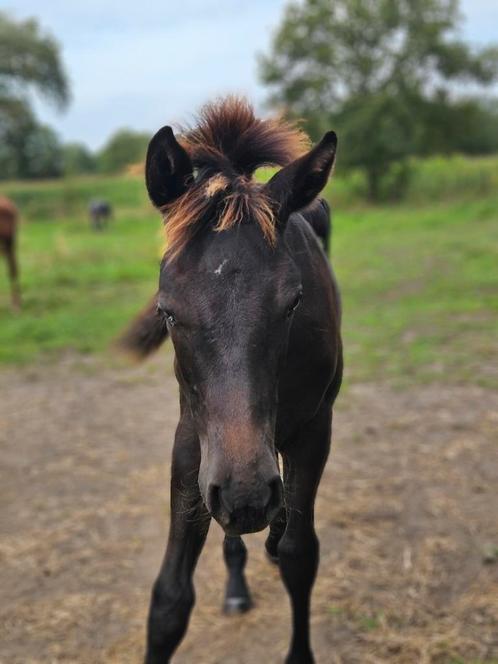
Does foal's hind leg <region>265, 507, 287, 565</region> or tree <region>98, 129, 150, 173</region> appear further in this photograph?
tree <region>98, 129, 150, 173</region>

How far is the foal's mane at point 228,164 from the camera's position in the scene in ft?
6.47

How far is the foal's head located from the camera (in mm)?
1703

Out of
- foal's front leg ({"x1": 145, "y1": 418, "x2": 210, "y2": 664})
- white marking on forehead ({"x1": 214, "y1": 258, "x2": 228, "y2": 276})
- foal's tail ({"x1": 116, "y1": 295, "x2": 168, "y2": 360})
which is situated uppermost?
white marking on forehead ({"x1": 214, "y1": 258, "x2": 228, "y2": 276})

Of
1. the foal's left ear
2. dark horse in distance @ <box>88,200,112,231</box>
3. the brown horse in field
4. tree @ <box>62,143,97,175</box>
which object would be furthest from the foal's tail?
tree @ <box>62,143,97,175</box>

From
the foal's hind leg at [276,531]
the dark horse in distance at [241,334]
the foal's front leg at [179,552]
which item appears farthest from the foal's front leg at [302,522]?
the foal's front leg at [179,552]

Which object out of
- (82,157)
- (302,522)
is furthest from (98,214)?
(82,157)

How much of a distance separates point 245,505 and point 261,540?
8.16 feet

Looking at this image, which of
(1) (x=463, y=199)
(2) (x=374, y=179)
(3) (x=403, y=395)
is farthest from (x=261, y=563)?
(2) (x=374, y=179)

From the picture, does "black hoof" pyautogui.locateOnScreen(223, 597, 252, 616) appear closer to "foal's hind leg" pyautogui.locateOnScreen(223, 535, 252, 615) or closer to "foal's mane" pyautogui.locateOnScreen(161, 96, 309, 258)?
"foal's hind leg" pyautogui.locateOnScreen(223, 535, 252, 615)

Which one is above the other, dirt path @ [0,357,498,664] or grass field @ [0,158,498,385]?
grass field @ [0,158,498,385]

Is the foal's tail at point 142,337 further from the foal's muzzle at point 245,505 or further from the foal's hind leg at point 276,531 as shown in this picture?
the foal's muzzle at point 245,505

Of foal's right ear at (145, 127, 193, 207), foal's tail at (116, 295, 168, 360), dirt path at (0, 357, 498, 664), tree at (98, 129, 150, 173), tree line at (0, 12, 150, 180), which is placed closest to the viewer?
foal's right ear at (145, 127, 193, 207)

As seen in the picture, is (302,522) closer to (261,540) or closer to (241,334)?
(241,334)

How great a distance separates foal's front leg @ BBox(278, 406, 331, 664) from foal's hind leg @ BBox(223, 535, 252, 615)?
47cm
